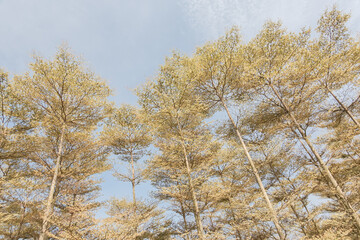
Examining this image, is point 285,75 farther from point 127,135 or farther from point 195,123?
point 127,135

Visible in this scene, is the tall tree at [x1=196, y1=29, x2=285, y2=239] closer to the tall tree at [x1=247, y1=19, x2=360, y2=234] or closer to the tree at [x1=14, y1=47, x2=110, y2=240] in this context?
the tall tree at [x1=247, y1=19, x2=360, y2=234]

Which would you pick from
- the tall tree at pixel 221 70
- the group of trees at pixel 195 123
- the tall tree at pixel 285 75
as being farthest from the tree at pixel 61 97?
the tall tree at pixel 285 75

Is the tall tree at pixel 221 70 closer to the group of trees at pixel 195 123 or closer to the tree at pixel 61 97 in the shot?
the group of trees at pixel 195 123

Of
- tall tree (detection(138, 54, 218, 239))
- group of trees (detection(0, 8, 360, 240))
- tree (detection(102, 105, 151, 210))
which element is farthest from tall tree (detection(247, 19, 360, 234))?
tree (detection(102, 105, 151, 210))

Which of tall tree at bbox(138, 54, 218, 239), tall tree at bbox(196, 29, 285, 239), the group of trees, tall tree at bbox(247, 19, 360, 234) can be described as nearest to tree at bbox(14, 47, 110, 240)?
the group of trees

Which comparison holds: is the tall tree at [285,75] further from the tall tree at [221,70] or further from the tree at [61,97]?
the tree at [61,97]

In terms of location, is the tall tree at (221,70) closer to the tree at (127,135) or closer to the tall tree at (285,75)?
the tall tree at (285,75)

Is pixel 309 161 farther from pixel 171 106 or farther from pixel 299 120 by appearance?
pixel 171 106

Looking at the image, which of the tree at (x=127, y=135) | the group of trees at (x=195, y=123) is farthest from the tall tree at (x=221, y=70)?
the tree at (x=127, y=135)

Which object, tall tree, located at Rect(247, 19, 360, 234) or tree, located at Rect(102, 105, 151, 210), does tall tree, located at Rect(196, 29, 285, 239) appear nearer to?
tall tree, located at Rect(247, 19, 360, 234)

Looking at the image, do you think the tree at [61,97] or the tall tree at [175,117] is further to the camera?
the tall tree at [175,117]

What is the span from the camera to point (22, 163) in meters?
9.40

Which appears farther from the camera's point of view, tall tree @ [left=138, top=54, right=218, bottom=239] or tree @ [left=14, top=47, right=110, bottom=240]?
tall tree @ [left=138, top=54, right=218, bottom=239]

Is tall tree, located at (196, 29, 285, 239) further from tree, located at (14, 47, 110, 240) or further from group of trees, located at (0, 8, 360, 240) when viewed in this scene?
tree, located at (14, 47, 110, 240)
